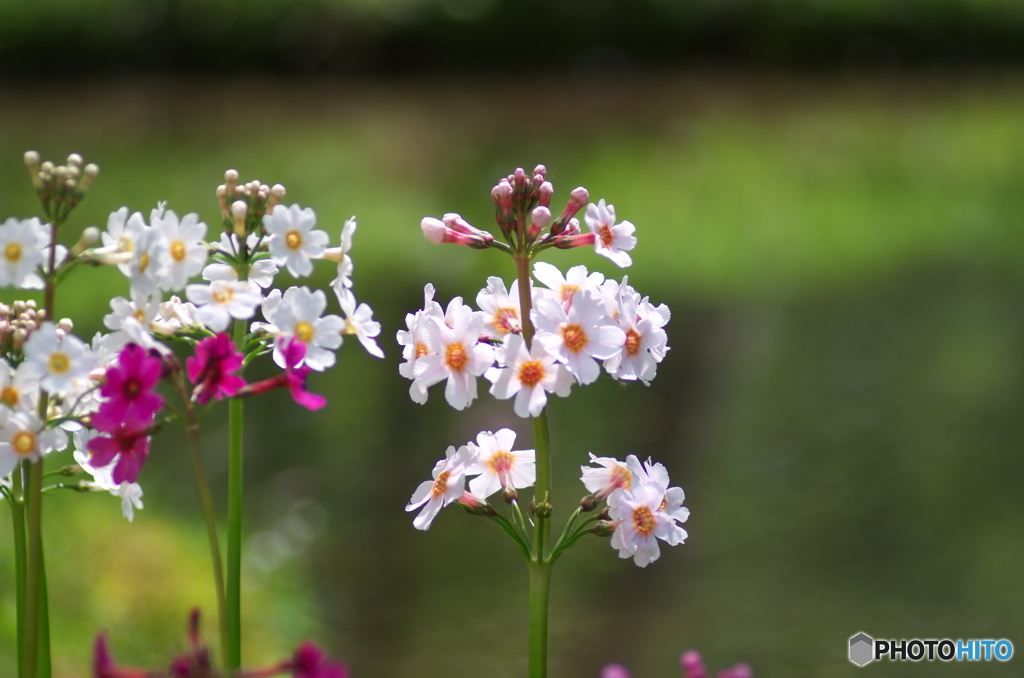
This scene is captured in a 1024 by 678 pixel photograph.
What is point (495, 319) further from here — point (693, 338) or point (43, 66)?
point (43, 66)

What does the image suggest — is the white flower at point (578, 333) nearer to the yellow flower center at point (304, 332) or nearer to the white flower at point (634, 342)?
the white flower at point (634, 342)

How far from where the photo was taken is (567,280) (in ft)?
2.79

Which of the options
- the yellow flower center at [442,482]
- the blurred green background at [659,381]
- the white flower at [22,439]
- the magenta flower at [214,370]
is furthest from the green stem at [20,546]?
the blurred green background at [659,381]

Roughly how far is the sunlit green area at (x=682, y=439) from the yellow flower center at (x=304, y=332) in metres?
0.34

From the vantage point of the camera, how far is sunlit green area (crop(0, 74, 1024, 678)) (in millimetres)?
2039

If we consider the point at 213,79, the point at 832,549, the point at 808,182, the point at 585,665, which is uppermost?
the point at 213,79

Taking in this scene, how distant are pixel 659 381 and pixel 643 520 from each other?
8.07ft

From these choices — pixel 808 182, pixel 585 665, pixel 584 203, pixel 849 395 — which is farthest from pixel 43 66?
pixel 584 203

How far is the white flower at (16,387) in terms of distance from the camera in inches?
26.6

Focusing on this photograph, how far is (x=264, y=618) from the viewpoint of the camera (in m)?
2.00

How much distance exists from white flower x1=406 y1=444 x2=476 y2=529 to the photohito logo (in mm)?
1331

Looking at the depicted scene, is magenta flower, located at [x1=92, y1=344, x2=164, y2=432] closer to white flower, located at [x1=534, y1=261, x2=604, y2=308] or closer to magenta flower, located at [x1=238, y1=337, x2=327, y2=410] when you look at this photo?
magenta flower, located at [x1=238, y1=337, x2=327, y2=410]

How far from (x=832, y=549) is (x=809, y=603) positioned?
0.69ft

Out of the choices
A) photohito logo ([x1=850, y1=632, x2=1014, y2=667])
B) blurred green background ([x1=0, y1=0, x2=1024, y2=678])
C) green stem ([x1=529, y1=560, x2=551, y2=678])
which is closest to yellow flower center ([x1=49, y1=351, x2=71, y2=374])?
green stem ([x1=529, y1=560, x2=551, y2=678])
